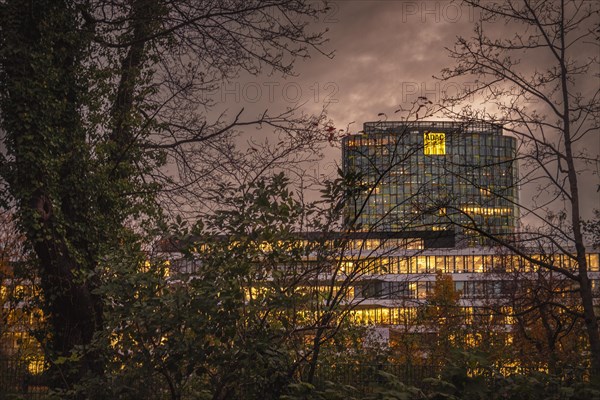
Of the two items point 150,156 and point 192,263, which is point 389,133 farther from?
point 150,156

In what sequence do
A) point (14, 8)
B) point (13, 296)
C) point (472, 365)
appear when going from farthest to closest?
point (13, 296), point (14, 8), point (472, 365)

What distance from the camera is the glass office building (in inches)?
235

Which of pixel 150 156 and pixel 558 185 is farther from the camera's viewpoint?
pixel 150 156

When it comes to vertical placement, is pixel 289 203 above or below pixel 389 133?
below

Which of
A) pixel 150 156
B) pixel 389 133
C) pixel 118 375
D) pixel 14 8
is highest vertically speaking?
pixel 14 8

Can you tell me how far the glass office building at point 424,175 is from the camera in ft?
19.6

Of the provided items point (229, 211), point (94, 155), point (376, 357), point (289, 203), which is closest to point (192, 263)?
point (229, 211)

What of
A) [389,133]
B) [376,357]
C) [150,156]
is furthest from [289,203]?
[150,156]

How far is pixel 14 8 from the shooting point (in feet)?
32.3

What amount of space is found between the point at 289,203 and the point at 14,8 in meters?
6.80

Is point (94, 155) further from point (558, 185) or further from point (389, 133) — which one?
point (558, 185)

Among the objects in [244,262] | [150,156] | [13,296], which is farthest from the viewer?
[150,156]

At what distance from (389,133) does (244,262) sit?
9.82 feet

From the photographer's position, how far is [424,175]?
9.06m
